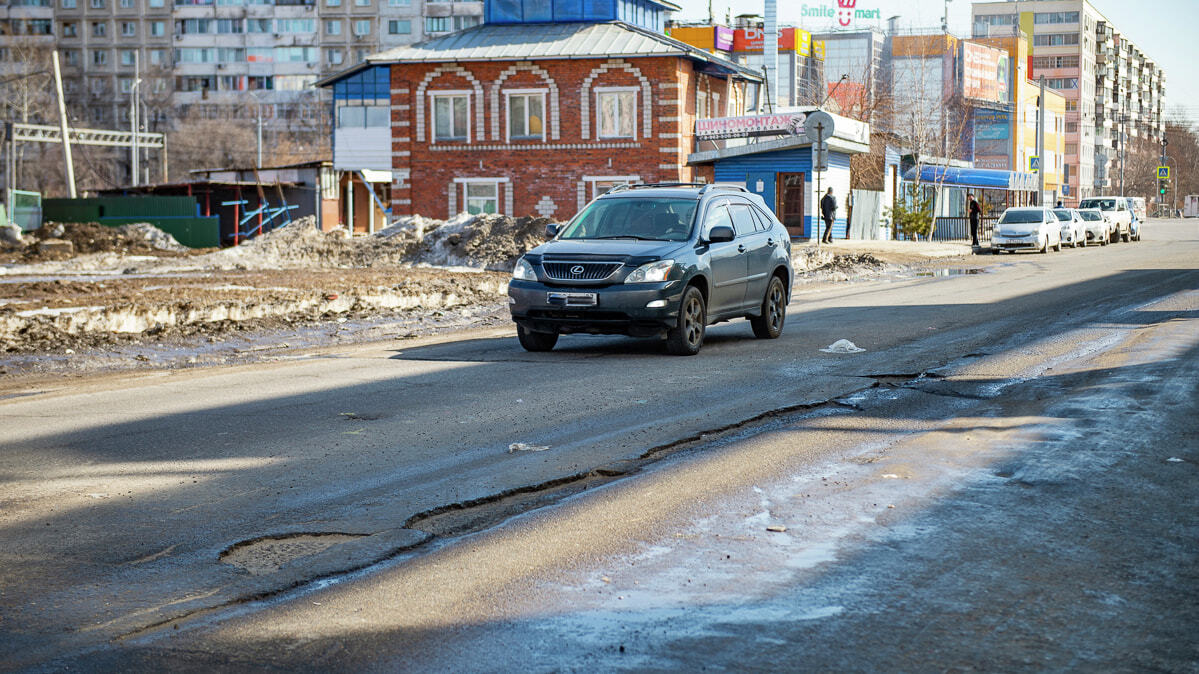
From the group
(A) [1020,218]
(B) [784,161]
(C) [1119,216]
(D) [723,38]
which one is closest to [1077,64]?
(D) [723,38]

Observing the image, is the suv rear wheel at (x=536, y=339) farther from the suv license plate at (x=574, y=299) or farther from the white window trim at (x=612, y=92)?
the white window trim at (x=612, y=92)

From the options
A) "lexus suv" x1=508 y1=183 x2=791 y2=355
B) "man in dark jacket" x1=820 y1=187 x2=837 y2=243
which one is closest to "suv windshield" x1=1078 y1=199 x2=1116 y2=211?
"man in dark jacket" x1=820 y1=187 x2=837 y2=243

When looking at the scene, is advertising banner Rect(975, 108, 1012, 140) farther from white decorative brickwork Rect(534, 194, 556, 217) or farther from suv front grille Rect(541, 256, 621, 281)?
suv front grille Rect(541, 256, 621, 281)

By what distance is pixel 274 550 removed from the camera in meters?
5.70

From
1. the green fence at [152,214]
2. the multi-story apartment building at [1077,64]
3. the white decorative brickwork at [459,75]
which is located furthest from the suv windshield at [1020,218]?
the multi-story apartment building at [1077,64]

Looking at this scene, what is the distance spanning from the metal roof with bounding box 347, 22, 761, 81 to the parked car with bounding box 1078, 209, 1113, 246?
50.6ft

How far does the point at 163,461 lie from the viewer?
7730 mm

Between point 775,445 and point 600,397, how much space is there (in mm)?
2453

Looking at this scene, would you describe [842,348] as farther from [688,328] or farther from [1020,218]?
[1020,218]

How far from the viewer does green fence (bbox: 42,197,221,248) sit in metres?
48.2

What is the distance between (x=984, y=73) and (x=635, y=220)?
311ft

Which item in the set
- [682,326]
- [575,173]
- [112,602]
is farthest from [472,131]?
[112,602]

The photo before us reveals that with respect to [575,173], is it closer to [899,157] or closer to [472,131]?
[472,131]

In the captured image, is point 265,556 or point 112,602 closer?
point 112,602
